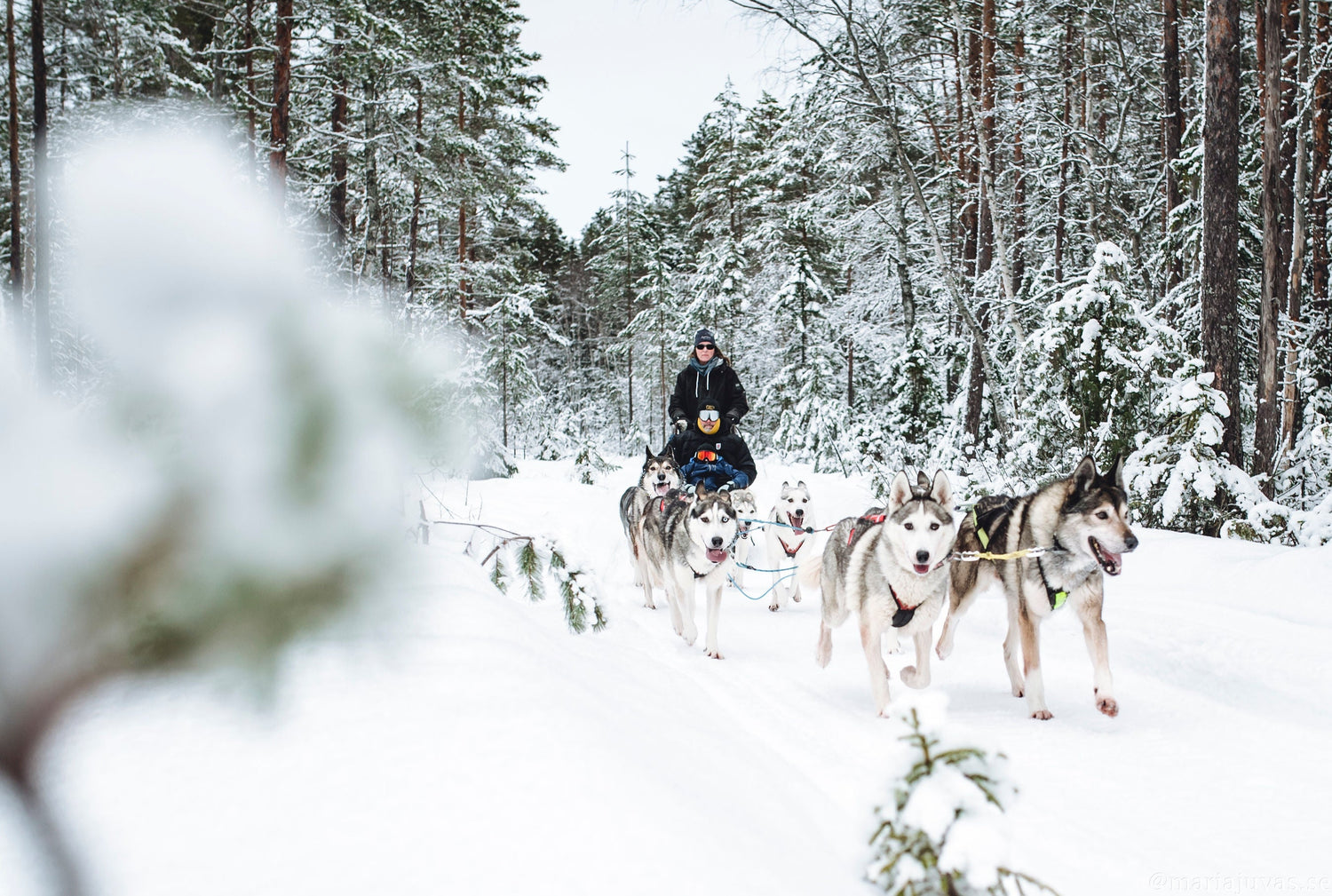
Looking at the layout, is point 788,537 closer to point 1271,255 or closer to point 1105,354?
point 1105,354

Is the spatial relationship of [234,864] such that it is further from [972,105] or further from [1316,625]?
[972,105]

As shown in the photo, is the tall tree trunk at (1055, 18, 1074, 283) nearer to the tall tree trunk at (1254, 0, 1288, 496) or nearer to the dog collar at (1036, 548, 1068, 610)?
the tall tree trunk at (1254, 0, 1288, 496)

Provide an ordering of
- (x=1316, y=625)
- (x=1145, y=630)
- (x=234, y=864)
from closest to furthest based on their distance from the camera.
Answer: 1. (x=234, y=864)
2. (x=1316, y=625)
3. (x=1145, y=630)

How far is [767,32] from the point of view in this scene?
34.4ft

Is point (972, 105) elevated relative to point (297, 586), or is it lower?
elevated

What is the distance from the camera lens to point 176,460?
65 centimetres

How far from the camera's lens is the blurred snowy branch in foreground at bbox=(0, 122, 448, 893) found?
23.3 inches

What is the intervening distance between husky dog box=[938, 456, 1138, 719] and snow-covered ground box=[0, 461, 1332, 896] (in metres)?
0.26

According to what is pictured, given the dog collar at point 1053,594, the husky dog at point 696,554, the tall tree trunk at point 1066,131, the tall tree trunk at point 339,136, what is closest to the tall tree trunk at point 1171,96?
the tall tree trunk at point 1066,131

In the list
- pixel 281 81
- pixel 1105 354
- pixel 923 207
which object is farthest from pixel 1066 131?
pixel 281 81

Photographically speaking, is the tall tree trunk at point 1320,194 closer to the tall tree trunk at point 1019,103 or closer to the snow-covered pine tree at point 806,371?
the tall tree trunk at point 1019,103

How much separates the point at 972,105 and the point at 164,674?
13.9 metres

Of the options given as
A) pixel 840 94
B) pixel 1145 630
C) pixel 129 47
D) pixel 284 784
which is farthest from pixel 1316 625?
pixel 129 47

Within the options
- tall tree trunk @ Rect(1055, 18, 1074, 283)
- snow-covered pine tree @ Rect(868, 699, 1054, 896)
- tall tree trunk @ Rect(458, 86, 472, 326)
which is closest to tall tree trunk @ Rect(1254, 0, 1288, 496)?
tall tree trunk @ Rect(1055, 18, 1074, 283)
